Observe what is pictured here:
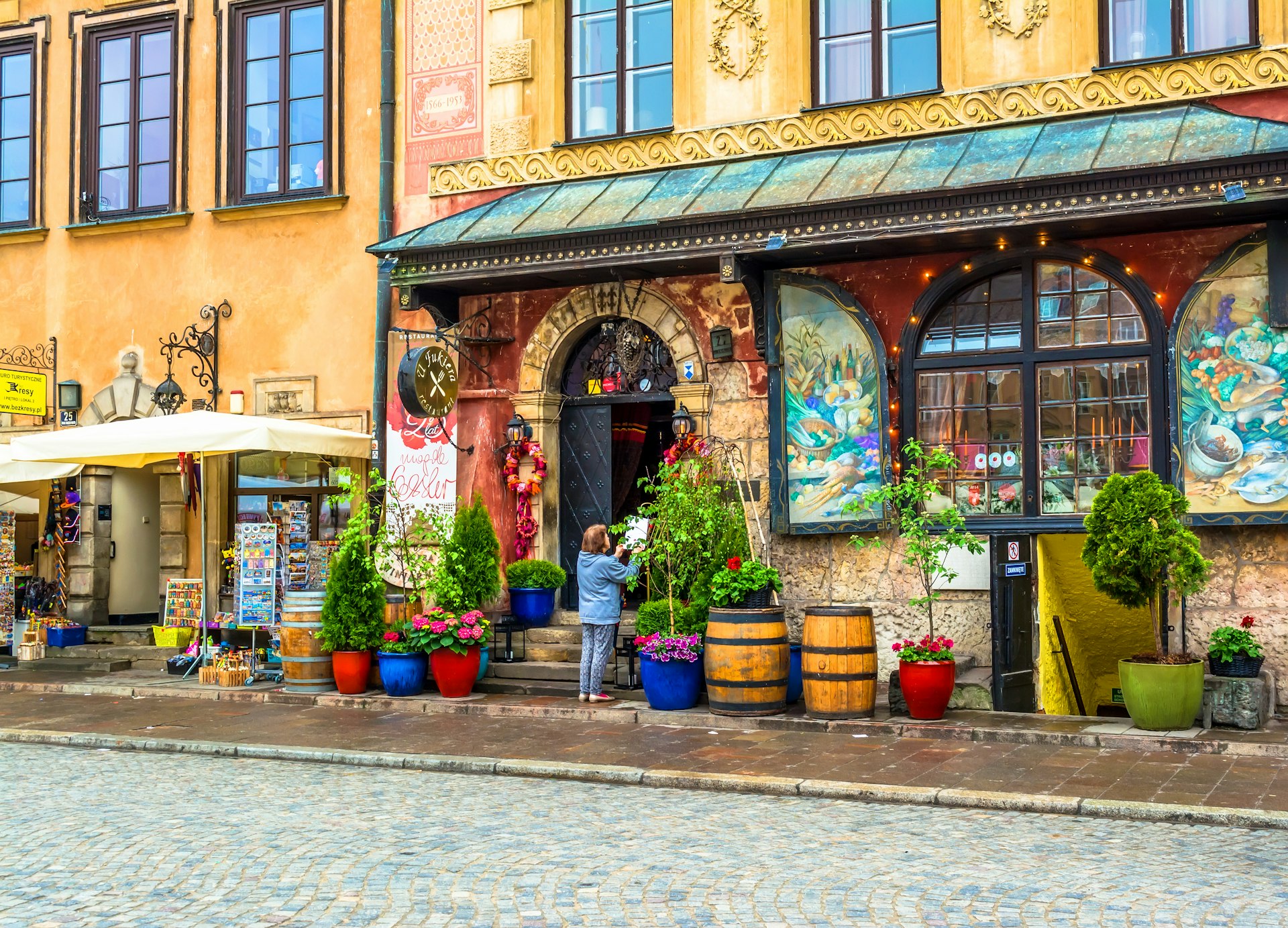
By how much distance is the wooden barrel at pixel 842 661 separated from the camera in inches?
432

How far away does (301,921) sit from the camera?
5605 millimetres

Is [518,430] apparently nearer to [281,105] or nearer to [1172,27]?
[281,105]

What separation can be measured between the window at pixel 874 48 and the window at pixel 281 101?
18.4 feet

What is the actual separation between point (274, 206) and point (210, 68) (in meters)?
1.95

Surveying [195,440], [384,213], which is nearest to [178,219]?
[384,213]

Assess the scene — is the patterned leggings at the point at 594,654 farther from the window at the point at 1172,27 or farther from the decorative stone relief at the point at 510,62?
the window at the point at 1172,27

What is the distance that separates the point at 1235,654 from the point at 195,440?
9145 millimetres

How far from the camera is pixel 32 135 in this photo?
57.4 feet

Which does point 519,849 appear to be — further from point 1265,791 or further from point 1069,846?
point 1265,791

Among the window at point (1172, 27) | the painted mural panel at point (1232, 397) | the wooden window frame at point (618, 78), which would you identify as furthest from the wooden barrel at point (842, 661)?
the wooden window frame at point (618, 78)

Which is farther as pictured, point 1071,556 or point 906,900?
point 1071,556

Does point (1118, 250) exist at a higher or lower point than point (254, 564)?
higher

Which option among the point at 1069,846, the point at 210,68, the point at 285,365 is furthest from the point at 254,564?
the point at 1069,846

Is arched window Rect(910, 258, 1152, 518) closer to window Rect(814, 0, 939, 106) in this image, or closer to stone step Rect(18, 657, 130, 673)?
window Rect(814, 0, 939, 106)
